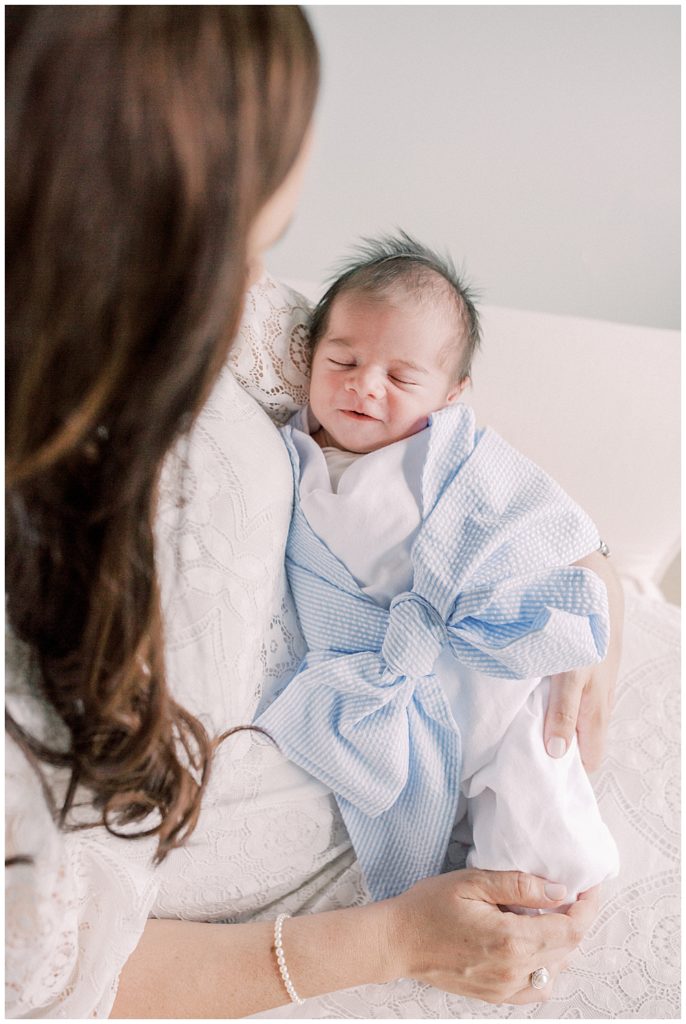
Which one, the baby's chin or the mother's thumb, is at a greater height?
the baby's chin

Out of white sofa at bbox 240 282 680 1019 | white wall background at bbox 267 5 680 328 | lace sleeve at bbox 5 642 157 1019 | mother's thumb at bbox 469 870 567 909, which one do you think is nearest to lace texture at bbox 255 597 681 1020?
white sofa at bbox 240 282 680 1019

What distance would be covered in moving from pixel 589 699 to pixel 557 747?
5.4 inches

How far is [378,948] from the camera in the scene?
899 mm

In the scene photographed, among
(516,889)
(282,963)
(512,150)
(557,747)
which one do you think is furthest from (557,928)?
(512,150)

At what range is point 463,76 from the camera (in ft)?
4.51

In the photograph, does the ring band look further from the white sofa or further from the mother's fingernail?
the mother's fingernail

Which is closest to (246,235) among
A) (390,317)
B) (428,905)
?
(390,317)

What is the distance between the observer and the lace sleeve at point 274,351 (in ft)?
3.58

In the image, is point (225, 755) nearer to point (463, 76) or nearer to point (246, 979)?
point (246, 979)

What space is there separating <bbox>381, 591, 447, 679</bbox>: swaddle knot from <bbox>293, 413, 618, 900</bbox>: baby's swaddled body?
5 centimetres

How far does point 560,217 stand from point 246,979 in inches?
54.3

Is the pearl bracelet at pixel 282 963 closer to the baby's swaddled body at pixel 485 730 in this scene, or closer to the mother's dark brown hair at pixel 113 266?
the baby's swaddled body at pixel 485 730

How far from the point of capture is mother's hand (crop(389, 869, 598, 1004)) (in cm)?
89

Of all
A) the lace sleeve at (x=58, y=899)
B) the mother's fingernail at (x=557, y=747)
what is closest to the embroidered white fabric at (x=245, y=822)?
the lace sleeve at (x=58, y=899)
